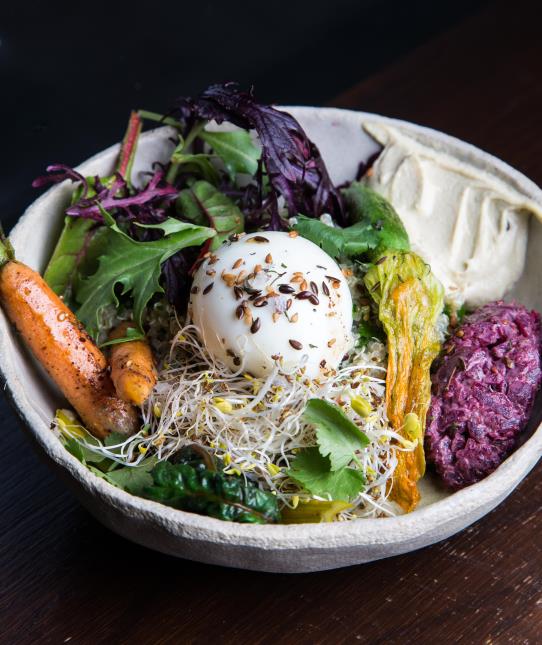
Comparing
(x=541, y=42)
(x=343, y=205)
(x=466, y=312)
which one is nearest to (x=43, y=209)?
(x=343, y=205)

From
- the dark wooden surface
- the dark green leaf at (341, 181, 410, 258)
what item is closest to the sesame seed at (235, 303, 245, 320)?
the dark green leaf at (341, 181, 410, 258)

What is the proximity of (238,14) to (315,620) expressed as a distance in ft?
10.5

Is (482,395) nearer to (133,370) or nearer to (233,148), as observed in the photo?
(133,370)

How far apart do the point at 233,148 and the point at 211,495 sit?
1.27m

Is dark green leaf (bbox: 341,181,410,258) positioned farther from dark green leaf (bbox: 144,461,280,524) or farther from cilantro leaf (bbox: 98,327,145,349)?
dark green leaf (bbox: 144,461,280,524)

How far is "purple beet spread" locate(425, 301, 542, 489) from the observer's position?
2.39 m

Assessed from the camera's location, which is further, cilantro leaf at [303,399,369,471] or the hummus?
the hummus

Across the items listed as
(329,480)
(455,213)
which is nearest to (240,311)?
(329,480)

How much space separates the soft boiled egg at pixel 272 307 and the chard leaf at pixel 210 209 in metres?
0.26

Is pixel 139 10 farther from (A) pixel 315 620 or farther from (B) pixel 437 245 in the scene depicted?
(A) pixel 315 620

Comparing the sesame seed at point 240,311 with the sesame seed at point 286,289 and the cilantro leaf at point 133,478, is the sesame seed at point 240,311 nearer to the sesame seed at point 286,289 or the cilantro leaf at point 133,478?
the sesame seed at point 286,289

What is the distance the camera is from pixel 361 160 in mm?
3145

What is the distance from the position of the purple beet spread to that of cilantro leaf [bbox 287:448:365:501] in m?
0.31

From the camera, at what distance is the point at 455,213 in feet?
9.71
